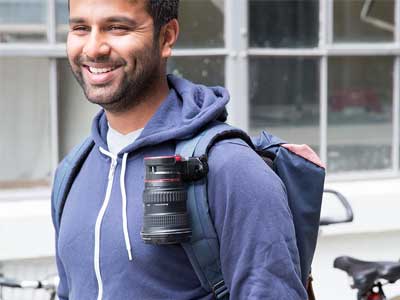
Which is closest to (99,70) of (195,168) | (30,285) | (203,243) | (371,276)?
(195,168)

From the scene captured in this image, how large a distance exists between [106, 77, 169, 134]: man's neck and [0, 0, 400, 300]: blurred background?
85.1 inches

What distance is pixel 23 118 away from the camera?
3945 mm

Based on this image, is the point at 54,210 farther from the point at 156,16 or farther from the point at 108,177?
the point at 156,16

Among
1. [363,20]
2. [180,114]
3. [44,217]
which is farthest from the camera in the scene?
[363,20]

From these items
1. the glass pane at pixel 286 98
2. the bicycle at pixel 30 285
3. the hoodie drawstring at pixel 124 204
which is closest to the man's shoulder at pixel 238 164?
the hoodie drawstring at pixel 124 204

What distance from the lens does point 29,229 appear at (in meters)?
3.81

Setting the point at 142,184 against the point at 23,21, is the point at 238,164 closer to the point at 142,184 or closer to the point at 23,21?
the point at 142,184

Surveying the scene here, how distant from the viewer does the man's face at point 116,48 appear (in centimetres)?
165

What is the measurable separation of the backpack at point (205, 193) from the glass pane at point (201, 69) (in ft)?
7.61

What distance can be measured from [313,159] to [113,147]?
1.48 feet

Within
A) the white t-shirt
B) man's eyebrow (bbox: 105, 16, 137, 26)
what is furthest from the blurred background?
man's eyebrow (bbox: 105, 16, 137, 26)

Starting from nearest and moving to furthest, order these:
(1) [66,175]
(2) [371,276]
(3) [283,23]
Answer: (1) [66,175]
(2) [371,276]
(3) [283,23]

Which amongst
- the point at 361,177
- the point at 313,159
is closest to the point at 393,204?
the point at 361,177

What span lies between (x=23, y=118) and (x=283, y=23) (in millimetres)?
1497
